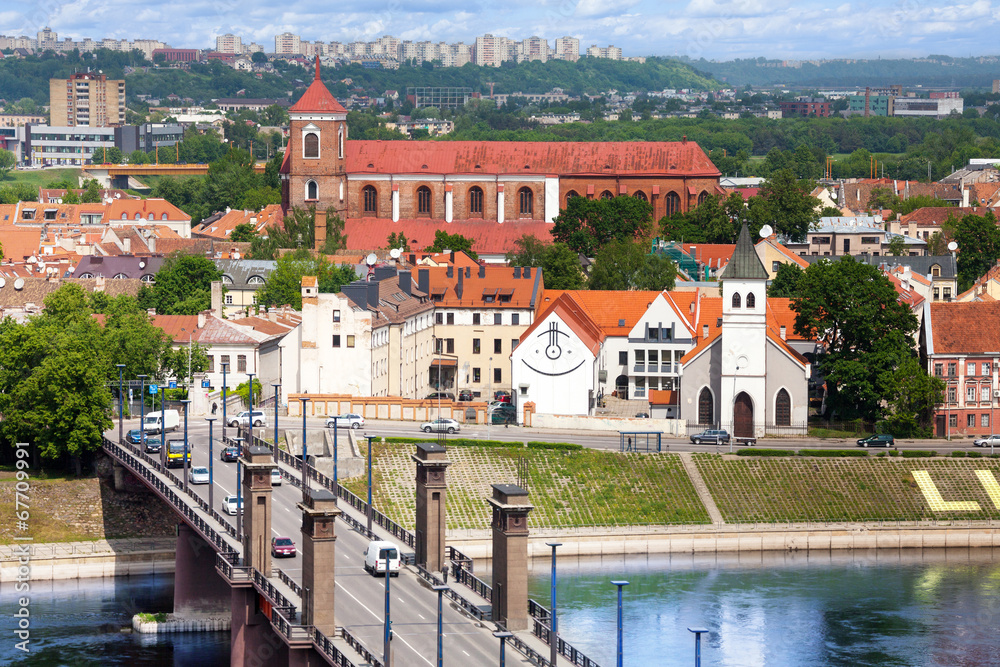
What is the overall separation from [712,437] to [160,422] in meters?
25.5

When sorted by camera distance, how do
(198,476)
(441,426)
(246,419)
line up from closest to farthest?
(198,476) → (246,419) → (441,426)

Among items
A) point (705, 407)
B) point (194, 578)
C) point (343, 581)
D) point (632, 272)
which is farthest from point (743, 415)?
point (343, 581)

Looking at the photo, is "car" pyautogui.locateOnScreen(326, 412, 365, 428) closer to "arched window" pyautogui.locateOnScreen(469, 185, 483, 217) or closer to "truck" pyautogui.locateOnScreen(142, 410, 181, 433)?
"truck" pyautogui.locateOnScreen(142, 410, 181, 433)

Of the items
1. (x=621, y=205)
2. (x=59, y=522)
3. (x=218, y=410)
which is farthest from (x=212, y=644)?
(x=621, y=205)

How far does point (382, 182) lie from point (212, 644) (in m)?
88.8

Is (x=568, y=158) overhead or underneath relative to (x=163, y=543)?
overhead

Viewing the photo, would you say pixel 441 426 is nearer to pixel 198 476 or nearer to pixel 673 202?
pixel 198 476

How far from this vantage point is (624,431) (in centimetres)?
8519

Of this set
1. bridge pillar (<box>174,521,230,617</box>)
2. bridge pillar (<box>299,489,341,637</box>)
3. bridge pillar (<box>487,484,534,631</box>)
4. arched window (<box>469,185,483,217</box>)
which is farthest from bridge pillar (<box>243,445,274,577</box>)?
arched window (<box>469,185,483,217</box>)

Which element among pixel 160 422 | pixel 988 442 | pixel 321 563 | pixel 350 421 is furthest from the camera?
pixel 988 442

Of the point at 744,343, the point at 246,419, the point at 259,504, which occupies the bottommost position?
the point at 246,419

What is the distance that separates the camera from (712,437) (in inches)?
3346

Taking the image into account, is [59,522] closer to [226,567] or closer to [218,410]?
[218,410]

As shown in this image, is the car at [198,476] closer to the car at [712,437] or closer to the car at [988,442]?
the car at [712,437]
